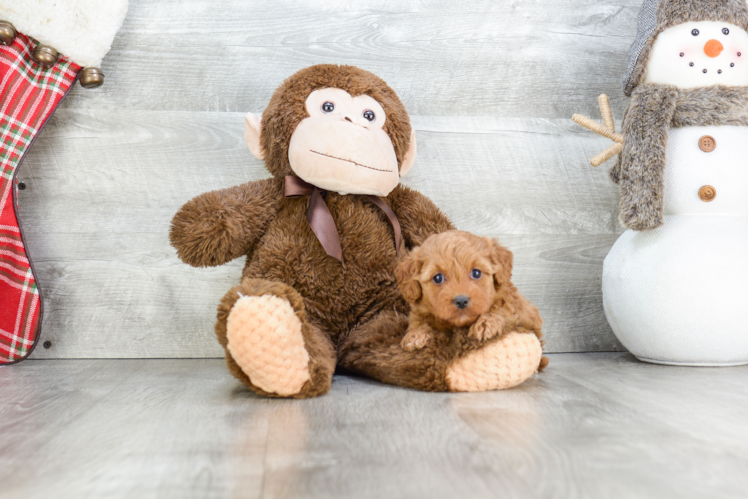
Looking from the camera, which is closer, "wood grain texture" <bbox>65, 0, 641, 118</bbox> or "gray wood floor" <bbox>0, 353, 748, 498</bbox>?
"gray wood floor" <bbox>0, 353, 748, 498</bbox>

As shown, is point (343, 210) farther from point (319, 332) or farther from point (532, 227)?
A: point (532, 227)

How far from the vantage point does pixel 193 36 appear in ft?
3.89

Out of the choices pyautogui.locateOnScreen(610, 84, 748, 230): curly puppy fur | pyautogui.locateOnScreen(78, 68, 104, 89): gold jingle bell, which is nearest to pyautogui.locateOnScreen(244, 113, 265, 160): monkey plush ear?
pyautogui.locateOnScreen(78, 68, 104, 89): gold jingle bell

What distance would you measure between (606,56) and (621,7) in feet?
0.37

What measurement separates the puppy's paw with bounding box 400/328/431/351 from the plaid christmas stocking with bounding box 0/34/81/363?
0.68 m

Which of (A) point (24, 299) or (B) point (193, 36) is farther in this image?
(B) point (193, 36)

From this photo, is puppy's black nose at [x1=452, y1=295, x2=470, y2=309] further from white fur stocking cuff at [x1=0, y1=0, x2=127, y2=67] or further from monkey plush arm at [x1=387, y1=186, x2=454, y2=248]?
white fur stocking cuff at [x1=0, y1=0, x2=127, y2=67]

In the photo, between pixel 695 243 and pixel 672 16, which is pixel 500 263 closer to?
pixel 695 243

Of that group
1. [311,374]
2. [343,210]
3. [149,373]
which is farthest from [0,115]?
[311,374]

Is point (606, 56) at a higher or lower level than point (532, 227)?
higher

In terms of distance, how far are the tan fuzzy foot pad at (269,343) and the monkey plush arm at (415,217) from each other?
0.32 meters

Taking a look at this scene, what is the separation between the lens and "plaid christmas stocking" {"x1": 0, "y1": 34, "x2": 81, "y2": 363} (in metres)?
1.06

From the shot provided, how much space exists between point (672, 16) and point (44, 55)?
3.67 feet

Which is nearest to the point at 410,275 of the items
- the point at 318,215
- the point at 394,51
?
the point at 318,215
